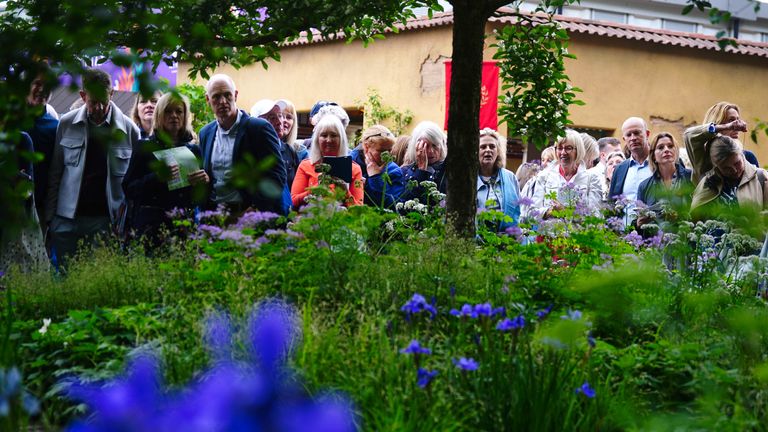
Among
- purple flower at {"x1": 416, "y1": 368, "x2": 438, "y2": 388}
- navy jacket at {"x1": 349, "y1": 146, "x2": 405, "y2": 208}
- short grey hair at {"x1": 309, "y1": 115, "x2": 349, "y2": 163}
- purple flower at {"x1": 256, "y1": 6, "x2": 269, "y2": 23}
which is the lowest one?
purple flower at {"x1": 416, "y1": 368, "x2": 438, "y2": 388}

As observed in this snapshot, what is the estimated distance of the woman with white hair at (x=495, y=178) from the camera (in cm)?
794

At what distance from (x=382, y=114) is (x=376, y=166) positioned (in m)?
13.5

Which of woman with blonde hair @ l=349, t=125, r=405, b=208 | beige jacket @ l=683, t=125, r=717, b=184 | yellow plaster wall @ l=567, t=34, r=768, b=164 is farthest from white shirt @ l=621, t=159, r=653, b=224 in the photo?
yellow plaster wall @ l=567, t=34, r=768, b=164

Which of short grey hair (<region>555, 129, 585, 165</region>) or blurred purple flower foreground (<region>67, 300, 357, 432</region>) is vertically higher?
blurred purple flower foreground (<region>67, 300, 357, 432</region>)

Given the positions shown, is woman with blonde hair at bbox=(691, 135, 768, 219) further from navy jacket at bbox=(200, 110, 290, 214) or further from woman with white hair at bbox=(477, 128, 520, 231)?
navy jacket at bbox=(200, 110, 290, 214)

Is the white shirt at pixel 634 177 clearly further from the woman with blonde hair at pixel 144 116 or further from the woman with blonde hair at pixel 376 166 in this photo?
the woman with blonde hair at pixel 144 116

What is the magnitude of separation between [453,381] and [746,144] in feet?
64.0

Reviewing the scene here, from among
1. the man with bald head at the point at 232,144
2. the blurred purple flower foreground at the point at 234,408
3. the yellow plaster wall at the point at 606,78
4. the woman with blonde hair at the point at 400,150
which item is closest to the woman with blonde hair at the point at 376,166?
the woman with blonde hair at the point at 400,150

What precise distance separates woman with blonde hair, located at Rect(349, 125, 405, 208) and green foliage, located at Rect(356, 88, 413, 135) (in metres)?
12.8

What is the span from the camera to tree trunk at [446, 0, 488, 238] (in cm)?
614

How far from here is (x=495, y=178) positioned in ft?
26.6

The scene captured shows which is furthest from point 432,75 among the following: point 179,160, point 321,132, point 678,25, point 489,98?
point 678,25

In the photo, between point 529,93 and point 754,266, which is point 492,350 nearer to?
point 754,266

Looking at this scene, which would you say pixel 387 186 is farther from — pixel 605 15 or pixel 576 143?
pixel 605 15
